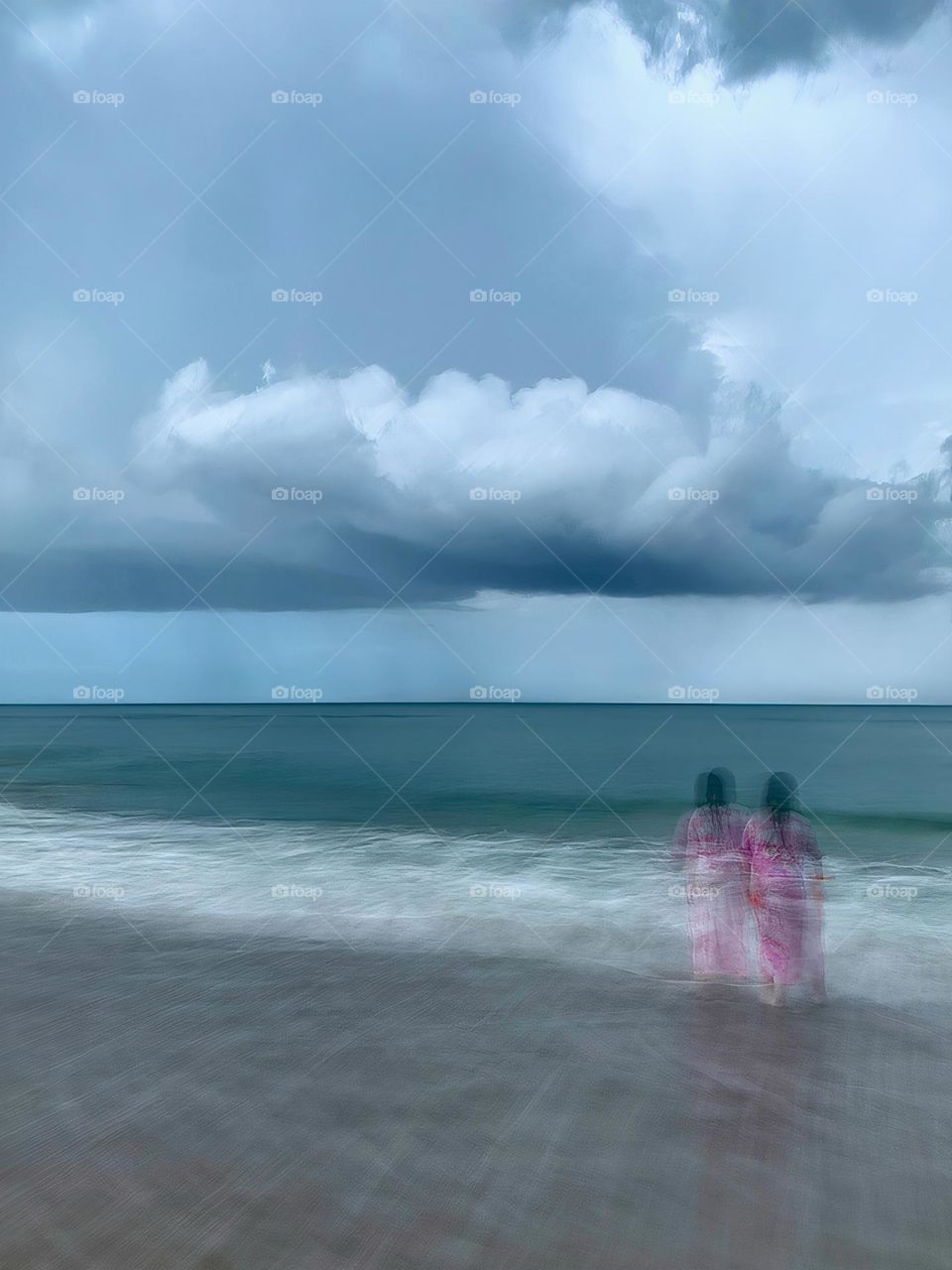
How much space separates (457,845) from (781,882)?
13602 millimetres

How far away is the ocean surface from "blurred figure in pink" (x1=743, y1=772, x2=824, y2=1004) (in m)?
0.42

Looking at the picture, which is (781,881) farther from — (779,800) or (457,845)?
(457,845)

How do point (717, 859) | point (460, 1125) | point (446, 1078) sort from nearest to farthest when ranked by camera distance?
point (460, 1125) < point (446, 1078) < point (717, 859)

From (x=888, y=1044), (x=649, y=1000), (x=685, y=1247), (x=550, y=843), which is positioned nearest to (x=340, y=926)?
(x=649, y=1000)

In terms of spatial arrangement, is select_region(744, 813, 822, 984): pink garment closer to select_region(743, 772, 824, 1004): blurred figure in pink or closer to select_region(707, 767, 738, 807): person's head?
select_region(743, 772, 824, 1004): blurred figure in pink

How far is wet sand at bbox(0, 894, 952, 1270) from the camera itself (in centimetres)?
421

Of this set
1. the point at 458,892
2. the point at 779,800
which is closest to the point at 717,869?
the point at 779,800

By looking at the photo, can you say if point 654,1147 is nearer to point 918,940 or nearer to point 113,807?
point 918,940

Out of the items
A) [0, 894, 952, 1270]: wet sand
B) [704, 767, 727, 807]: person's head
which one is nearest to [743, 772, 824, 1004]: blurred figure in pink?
[704, 767, 727, 807]: person's head

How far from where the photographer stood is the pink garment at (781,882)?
6.75 meters

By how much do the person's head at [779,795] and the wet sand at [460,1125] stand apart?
1510mm

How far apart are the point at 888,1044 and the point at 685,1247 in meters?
3.17

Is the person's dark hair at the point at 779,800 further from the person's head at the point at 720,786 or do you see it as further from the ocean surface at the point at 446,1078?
Answer: the ocean surface at the point at 446,1078

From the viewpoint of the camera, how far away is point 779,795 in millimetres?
6688
